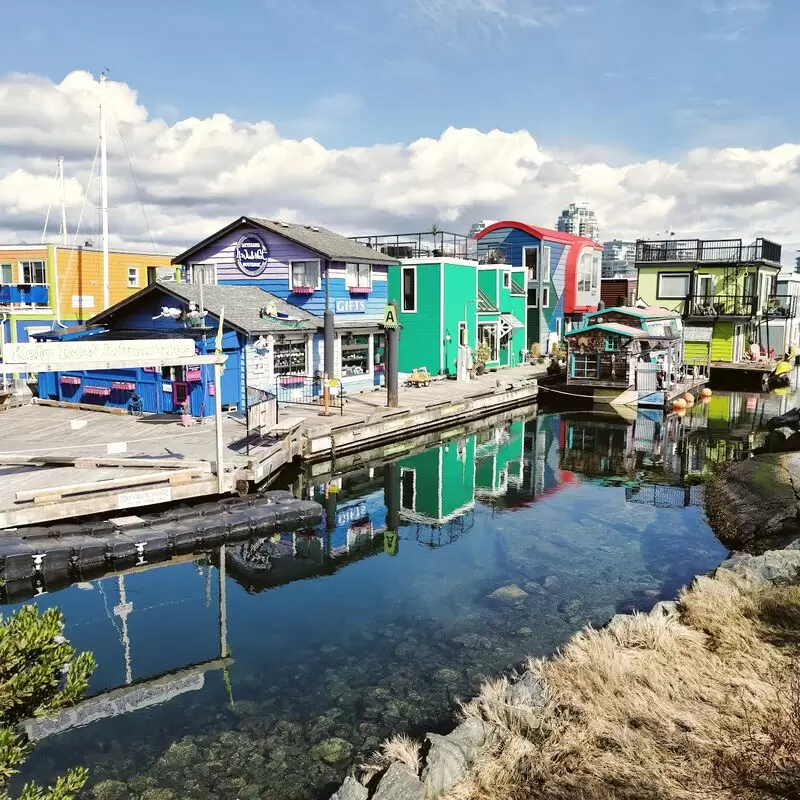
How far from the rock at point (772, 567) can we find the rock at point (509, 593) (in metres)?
3.86

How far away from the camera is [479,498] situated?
22.0 metres

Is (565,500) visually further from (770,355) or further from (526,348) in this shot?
(770,355)

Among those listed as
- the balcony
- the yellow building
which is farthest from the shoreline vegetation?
the balcony

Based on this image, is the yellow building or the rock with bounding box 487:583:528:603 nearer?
the rock with bounding box 487:583:528:603

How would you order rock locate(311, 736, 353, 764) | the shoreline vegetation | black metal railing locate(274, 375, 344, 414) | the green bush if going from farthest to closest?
black metal railing locate(274, 375, 344, 414), rock locate(311, 736, 353, 764), the shoreline vegetation, the green bush

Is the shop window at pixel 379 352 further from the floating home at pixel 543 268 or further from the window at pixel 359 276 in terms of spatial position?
the floating home at pixel 543 268

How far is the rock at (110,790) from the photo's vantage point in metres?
8.49

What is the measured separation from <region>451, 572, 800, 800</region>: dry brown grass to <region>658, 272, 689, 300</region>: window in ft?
134

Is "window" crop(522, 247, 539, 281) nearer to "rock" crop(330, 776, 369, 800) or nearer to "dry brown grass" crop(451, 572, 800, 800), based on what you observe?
"dry brown grass" crop(451, 572, 800, 800)

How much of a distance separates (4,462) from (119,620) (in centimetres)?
706

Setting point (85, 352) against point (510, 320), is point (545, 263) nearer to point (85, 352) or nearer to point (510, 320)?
point (510, 320)

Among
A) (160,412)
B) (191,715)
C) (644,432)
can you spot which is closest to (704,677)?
(191,715)

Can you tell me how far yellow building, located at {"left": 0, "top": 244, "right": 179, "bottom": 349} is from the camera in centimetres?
3788

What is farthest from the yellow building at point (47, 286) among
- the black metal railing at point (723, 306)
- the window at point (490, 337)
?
the black metal railing at point (723, 306)
